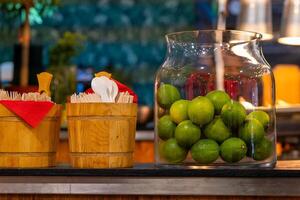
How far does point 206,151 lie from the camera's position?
63.7 inches

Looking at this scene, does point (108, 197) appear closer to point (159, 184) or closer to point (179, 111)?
point (159, 184)

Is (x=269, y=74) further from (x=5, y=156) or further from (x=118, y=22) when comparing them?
(x=118, y=22)

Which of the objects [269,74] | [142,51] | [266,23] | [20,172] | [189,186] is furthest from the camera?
[142,51]

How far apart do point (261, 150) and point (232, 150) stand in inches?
3.9

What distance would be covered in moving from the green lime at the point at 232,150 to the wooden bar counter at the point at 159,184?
15 centimetres

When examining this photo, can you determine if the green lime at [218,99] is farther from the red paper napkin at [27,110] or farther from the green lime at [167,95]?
the red paper napkin at [27,110]

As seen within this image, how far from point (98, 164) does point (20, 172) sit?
0.20 metres

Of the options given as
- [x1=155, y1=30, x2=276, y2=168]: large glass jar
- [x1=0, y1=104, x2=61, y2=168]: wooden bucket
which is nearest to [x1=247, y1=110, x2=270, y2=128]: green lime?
[x1=155, y1=30, x2=276, y2=168]: large glass jar

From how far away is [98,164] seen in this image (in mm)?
1661

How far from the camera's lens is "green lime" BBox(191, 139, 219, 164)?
1.62 metres

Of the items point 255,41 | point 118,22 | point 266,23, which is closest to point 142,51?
point 118,22

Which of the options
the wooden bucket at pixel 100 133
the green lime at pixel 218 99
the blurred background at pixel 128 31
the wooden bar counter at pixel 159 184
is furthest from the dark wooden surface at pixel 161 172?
the blurred background at pixel 128 31

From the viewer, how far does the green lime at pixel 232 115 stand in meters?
1.65

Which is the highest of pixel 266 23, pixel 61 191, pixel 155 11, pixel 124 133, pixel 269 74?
pixel 155 11
